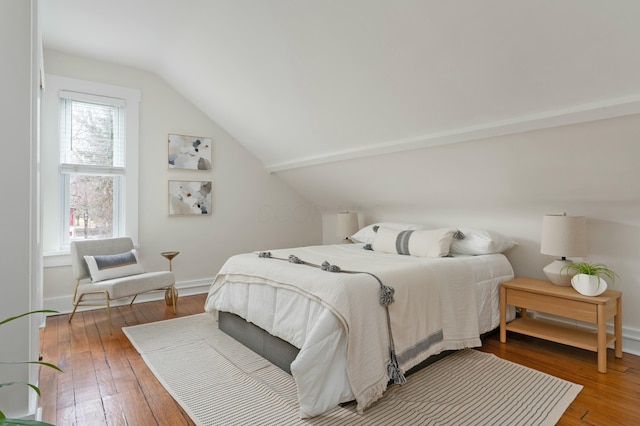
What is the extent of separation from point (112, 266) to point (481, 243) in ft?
11.7

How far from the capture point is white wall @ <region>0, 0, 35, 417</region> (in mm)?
1656

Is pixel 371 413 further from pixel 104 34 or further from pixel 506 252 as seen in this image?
pixel 104 34

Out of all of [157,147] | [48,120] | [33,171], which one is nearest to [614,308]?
[33,171]

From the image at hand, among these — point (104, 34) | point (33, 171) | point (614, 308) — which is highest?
point (104, 34)

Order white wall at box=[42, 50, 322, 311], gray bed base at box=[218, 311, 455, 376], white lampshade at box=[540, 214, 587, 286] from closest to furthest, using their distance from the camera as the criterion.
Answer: gray bed base at box=[218, 311, 455, 376], white lampshade at box=[540, 214, 587, 286], white wall at box=[42, 50, 322, 311]

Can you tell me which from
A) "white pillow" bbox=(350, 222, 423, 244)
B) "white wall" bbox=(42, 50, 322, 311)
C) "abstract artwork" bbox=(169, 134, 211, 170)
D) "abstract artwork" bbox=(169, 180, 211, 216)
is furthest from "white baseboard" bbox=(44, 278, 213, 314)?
"white pillow" bbox=(350, 222, 423, 244)

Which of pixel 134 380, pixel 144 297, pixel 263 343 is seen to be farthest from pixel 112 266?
pixel 263 343

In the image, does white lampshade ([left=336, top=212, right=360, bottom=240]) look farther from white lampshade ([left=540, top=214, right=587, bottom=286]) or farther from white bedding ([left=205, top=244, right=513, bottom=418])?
white lampshade ([left=540, top=214, right=587, bottom=286])

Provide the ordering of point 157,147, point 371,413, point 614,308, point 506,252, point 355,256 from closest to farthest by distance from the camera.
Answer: point 371,413
point 614,308
point 355,256
point 506,252
point 157,147

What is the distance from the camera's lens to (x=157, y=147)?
4500 mm

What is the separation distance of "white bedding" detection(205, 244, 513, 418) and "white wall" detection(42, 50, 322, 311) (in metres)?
1.62

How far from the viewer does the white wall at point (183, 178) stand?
3.93 meters

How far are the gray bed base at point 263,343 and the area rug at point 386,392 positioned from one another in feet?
0.16

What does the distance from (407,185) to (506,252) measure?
120cm
